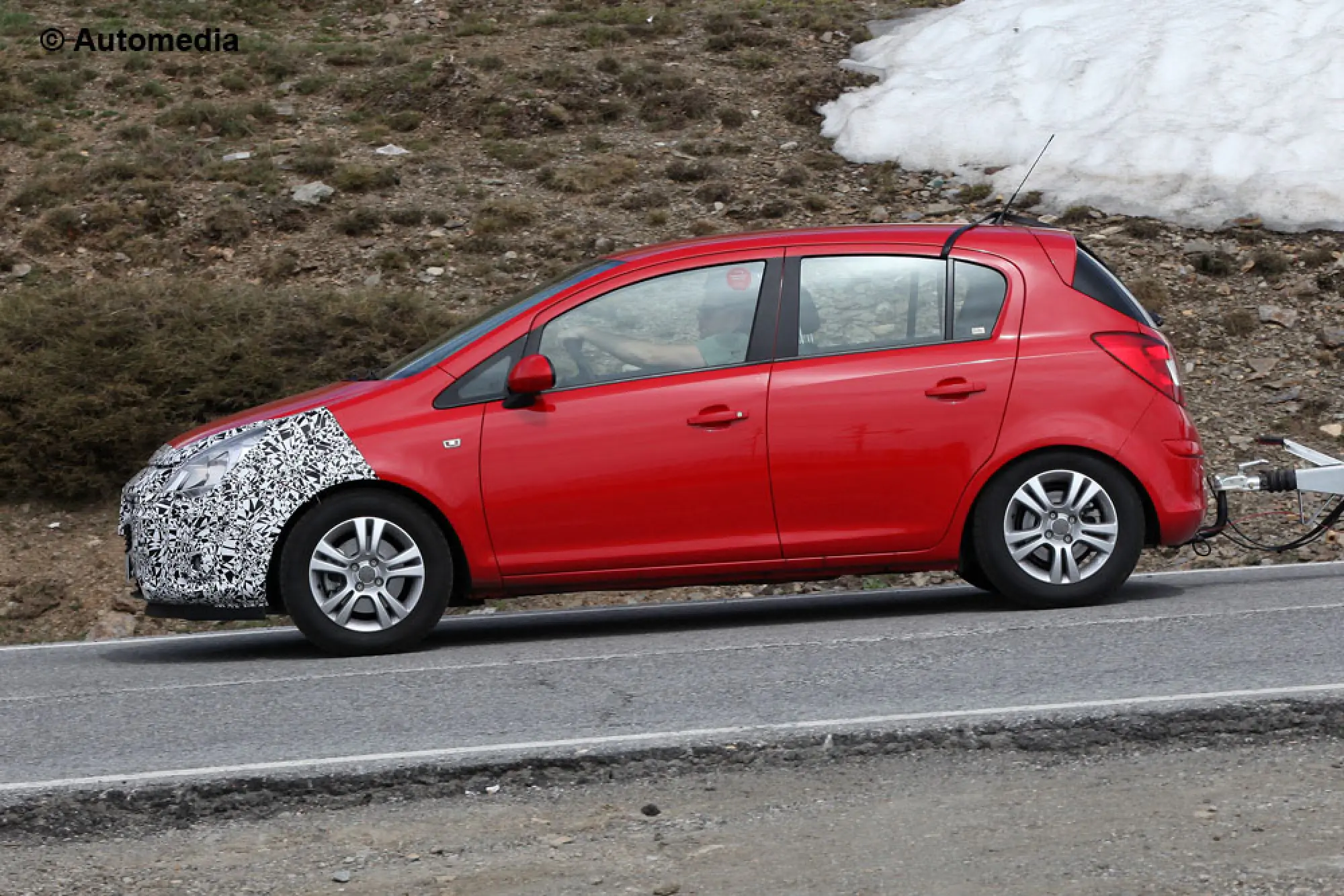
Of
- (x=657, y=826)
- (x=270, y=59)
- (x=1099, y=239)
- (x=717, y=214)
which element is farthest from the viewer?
(x=270, y=59)

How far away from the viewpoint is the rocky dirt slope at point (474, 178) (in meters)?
14.8

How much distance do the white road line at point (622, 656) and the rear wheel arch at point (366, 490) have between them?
1.22 ft

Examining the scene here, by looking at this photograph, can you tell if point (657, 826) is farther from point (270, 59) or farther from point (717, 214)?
point (270, 59)

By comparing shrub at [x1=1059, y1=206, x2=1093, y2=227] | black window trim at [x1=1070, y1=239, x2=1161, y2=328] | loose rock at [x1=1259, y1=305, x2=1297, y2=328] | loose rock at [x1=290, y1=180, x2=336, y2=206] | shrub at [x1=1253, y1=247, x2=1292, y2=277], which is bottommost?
black window trim at [x1=1070, y1=239, x2=1161, y2=328]

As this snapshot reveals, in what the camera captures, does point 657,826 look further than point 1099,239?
No

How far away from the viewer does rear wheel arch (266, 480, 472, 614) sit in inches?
275

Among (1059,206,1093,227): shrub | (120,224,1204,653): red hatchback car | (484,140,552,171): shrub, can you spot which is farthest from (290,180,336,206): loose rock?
(120,224,1204,653): red hatchback car

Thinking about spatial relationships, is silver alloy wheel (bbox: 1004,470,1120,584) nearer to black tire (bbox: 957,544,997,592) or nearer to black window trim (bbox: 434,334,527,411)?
black tire (bbox: 957,544,997,592)

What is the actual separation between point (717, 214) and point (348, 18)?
36.0 feet

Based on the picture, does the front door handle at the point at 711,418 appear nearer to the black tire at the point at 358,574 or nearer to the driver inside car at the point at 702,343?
the driver inside car at the point at 702,343

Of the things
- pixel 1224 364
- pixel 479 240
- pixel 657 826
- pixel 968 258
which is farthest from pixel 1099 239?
pixel 657 826

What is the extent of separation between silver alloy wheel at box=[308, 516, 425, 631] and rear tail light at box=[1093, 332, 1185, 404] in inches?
124

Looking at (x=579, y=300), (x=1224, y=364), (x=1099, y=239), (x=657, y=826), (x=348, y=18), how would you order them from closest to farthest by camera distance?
(x=657, y=826)
(x=579, y=300)
(x=1224, y=364)
(x=1099, y=239)
(x=348, y=18)

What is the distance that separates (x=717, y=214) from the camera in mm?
19547
